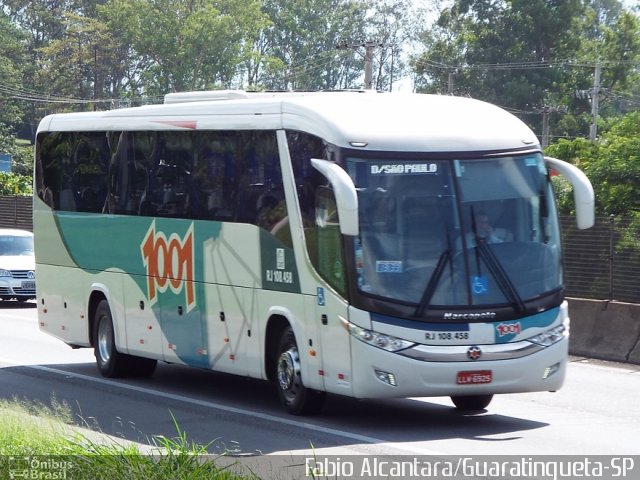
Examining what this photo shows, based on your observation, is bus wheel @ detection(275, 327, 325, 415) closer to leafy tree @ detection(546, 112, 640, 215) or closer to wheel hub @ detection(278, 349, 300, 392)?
wheel hub @ detection(278, 349, 300, 392)

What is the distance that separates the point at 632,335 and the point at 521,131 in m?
6.85

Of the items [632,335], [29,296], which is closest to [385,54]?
[29,296]

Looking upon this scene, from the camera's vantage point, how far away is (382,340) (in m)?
12.2

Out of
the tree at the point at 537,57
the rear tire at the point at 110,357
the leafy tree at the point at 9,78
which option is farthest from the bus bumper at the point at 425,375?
the leafy tree at the point at 9,78

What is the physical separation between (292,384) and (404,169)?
2.50 meters

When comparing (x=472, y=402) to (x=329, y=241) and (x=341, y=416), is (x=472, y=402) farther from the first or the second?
(x=329, y=241)

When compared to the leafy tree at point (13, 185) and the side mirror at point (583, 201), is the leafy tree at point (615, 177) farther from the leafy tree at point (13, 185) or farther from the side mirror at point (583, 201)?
the leafy tree at point (13, 185)

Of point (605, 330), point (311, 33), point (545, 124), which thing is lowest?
point (605, 330)

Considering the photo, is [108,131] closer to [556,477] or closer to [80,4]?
[556,477]

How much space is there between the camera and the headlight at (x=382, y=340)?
12227 mm

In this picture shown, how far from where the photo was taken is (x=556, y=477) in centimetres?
1012

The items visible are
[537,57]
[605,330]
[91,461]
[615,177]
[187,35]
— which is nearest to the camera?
[91,461]

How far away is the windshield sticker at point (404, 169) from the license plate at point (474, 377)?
1.90 meters

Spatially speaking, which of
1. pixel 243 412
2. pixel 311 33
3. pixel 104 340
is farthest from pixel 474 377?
pixel 311 33
